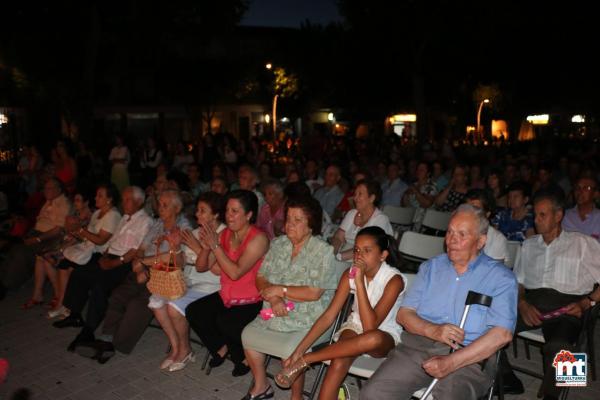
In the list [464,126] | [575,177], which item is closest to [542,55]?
[575,177]

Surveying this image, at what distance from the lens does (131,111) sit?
29953mm

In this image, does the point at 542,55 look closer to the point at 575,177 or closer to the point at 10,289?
the point at 575,177

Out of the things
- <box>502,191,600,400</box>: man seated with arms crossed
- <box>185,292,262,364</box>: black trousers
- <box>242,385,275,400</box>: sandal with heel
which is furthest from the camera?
<box>185,292,262,364</box>: black trousers

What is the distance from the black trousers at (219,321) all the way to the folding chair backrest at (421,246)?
1624 millimetres

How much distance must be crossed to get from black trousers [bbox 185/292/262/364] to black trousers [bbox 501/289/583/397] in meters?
2.03

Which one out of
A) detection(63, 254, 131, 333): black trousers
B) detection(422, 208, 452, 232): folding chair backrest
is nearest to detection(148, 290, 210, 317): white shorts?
detection(63, 254, 131, 333): black trousers

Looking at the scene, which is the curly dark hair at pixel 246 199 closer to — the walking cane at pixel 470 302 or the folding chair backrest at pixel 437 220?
the walking cane at pixel 470 302

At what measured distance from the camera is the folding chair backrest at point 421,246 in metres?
5.02

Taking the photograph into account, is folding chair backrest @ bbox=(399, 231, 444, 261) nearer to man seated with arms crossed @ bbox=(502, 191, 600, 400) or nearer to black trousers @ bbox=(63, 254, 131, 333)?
man seated with arms crossed @ bbox=(502, 191, 600, 400)

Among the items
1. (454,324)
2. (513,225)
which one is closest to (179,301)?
(454,324)

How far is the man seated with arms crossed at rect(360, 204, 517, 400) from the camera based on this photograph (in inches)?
122

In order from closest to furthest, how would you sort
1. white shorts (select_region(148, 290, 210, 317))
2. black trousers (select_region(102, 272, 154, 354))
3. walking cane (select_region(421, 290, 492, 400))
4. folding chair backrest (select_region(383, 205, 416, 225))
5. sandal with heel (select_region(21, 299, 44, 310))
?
walking cane (select_region(421, 290, 492, 400)) → white shorts (select_region(148, 290, 210, 317)) → black trousers (select_region(102, 272, 154, 354)) → sandal with heel (select_region(21, 299, 44, 310)) → folding chair backrest (select_region(383, 205, 416, 225))

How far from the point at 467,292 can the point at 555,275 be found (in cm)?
133

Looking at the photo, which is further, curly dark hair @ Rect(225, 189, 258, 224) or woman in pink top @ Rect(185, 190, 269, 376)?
curly dark hair @ Rect(225, 189, 258, 224)
